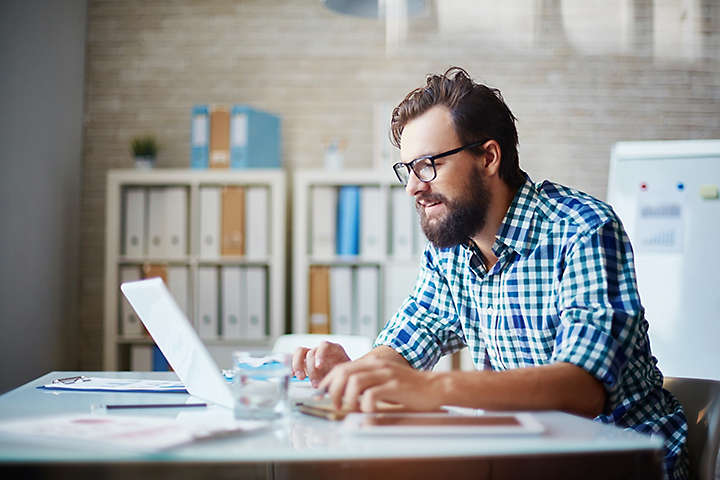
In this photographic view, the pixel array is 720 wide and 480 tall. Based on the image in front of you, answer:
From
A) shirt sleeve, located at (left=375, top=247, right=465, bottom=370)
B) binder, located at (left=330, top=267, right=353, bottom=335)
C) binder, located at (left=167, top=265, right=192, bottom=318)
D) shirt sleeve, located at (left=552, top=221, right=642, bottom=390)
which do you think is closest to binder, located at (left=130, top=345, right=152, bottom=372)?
binder, located at (left=167, top=265, right=192, bottom=318)

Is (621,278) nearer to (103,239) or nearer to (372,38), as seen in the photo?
(372,38)

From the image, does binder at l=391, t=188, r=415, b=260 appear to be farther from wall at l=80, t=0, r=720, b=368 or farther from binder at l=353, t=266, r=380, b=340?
wall at l=80, t=0, r=720, b=368

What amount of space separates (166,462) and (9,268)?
103 inches

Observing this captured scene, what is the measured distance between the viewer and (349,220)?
3.29 meters

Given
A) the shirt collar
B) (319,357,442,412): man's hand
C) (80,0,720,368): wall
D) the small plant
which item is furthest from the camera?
(80,0,720,368): wall

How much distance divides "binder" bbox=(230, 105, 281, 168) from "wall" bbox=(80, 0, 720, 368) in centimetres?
25

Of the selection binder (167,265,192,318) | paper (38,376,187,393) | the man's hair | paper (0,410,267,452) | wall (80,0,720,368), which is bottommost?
paper (38,376,187,393)

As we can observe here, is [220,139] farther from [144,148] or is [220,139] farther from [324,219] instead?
[324,219]

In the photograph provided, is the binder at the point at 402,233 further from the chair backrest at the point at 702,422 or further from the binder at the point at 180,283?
the chair backrest at the point at 702,422

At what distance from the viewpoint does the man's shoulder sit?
4.16 ft

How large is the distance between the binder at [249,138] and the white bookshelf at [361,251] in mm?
240

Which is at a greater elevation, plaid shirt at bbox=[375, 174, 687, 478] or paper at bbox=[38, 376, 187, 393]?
plaid shirt at bbox=[375, 174, 687, 478]

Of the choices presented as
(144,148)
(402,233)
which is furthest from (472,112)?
(144,148)

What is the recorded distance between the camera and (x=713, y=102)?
360cm
